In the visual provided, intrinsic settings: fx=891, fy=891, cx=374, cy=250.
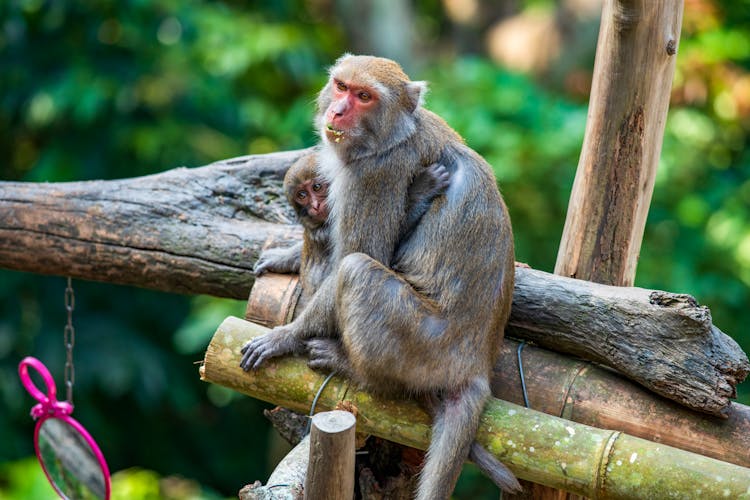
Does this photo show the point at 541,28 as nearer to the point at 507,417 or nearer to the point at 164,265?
the point at 164,265

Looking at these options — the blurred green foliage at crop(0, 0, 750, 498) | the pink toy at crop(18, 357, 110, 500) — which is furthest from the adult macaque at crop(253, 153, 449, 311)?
the blurred green foliage at crop(0, 0, 750, 498)

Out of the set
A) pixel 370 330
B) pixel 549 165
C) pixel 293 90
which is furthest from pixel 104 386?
pixel 370 330

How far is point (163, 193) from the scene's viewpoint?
5422mm

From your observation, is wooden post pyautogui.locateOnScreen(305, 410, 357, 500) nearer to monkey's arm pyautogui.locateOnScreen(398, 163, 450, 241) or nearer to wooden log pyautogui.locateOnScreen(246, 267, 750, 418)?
monkey's arm pyautogui.locateOnScreen(398, 163, 450, 241)

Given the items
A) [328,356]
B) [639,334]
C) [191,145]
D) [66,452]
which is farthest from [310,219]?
[191,145]

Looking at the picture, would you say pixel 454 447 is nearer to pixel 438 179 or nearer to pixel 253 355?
pixel 253 355

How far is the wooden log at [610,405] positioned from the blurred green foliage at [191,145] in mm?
3865

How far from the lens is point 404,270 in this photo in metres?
4.18

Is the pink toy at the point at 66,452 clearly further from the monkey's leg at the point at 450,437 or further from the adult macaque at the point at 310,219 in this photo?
the monkey's leg at the point at 450,437

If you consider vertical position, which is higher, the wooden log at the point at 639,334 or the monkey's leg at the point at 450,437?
the wooden log at the point at 639,334

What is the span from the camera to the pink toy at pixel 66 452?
4789 mm

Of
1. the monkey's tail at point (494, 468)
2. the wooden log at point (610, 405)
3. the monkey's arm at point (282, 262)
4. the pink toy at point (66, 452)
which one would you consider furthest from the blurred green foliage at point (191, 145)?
the monkey's tail at point (494, 468)

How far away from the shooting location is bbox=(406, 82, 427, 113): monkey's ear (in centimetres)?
424

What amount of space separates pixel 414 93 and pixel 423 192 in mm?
481
